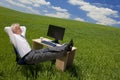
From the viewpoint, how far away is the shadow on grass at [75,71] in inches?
379

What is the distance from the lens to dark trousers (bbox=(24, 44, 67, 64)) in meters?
8.55

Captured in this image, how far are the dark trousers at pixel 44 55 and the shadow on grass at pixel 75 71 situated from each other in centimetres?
131

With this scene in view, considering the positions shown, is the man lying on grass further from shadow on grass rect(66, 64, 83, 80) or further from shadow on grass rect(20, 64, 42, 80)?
shadow on grass rect(66, 64, 83, 80)

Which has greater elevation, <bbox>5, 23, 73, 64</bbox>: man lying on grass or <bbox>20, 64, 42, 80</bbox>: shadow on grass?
<bbox>5, 23, 73, 64</bbox>: man lying on grass

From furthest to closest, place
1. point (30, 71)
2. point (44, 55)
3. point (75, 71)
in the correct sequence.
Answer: point (75, 71)
point (30, 71)
point (44, 55)

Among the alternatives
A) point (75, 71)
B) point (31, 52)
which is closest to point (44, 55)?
point (31, 52)

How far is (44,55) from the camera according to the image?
341 inches

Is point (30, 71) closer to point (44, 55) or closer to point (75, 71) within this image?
point (44, 55)

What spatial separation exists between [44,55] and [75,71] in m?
2.24

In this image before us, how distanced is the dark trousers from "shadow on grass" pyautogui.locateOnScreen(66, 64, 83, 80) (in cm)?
131

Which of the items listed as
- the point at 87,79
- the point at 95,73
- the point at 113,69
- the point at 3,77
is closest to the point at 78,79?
the point at 87,79

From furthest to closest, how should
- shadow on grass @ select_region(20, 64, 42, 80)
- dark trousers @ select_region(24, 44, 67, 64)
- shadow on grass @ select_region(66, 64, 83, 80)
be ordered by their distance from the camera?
shadow on grass @ select_region(66, 64, 83, 80)
dark trousers @ select_region(24, 44, 67, 64)
shadow on grass @ select_region(20, 64, 42, 80)

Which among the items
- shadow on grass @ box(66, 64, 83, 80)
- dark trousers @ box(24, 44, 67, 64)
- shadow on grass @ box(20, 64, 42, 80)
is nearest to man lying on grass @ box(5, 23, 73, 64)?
dark trousers @ box(24, 44, 67, 64)

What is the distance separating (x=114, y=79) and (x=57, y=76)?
3.33m
